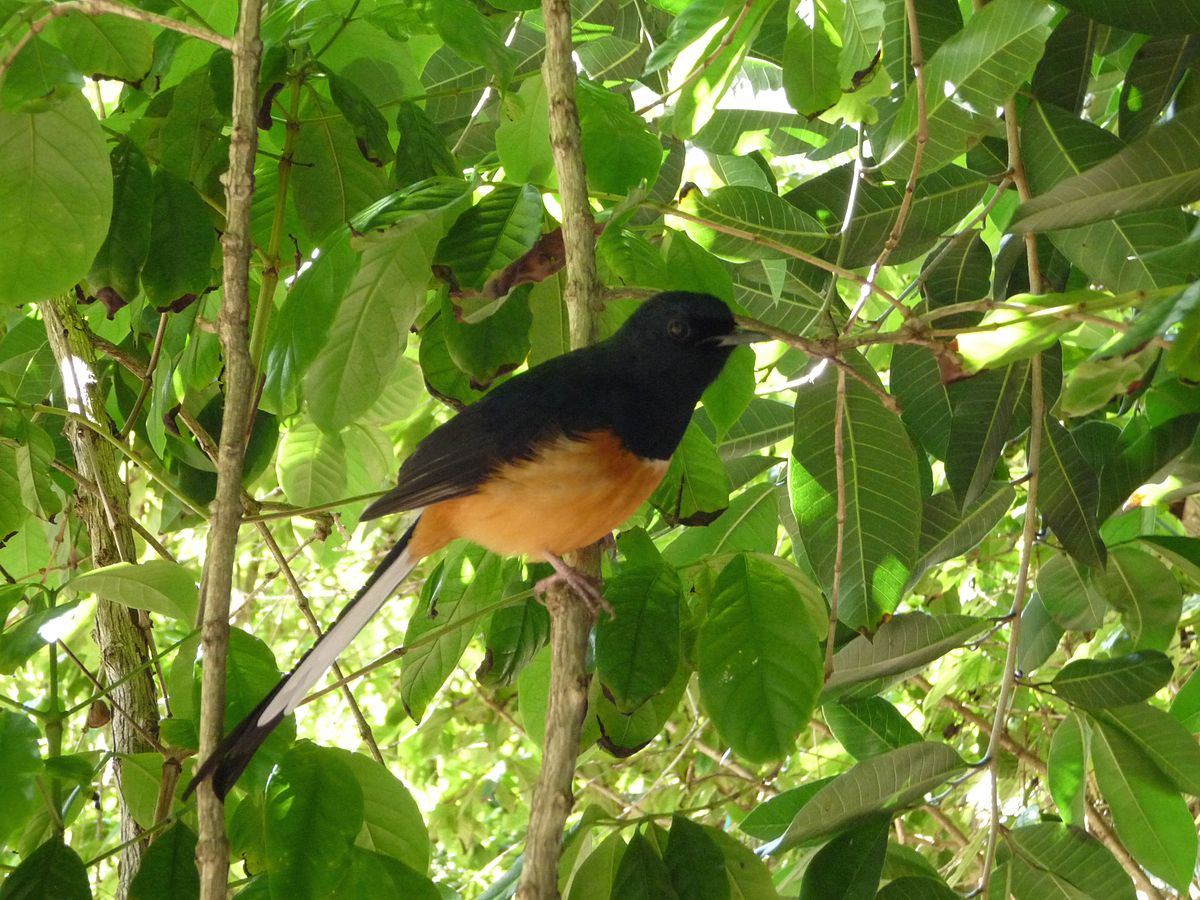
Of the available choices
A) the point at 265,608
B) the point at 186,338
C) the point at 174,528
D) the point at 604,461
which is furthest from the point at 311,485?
the point at 265,608

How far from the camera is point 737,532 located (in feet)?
8.02

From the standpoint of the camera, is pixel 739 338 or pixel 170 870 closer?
pixel 170 870

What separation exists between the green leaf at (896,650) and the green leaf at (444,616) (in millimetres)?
666

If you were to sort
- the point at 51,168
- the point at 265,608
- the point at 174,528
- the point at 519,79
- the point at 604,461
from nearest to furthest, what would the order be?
the point at 51,168 → the point at 604,461 → the point at 519,79 → the point at 174,528 → the point at 265,608

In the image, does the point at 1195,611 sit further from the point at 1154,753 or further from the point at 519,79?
the point at 519,79

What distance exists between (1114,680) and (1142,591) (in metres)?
0.31

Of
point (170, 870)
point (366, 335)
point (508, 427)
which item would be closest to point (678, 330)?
point (508, 427)

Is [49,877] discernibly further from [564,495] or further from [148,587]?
[564,495]

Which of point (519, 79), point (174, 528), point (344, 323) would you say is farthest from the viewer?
point (174, 528)

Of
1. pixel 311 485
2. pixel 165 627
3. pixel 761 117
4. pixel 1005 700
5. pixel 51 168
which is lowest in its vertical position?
pixel 165 627

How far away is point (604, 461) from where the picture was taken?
209 cm

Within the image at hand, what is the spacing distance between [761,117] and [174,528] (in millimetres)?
1691

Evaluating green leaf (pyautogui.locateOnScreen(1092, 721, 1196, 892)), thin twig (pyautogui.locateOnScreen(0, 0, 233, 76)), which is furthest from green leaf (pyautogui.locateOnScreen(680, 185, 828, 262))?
green leaf (pyautogui.locateOnScreen(1092, 721, 1196, 892))

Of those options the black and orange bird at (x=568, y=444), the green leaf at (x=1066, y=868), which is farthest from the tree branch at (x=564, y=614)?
the green leaf at (x=1066, y=868)
